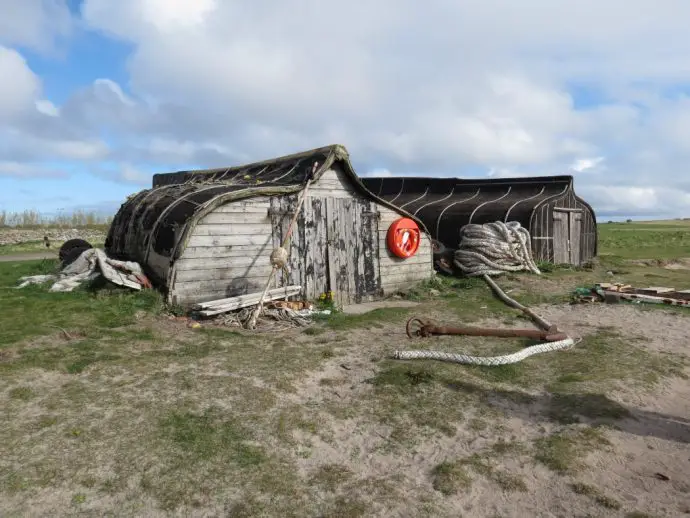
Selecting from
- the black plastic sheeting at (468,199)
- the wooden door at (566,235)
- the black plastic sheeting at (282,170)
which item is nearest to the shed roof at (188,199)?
the black plastic sheeting at (282,170)

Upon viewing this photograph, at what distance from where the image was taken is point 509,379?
25.4ft

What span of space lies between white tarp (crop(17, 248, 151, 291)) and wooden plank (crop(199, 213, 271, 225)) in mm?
2110

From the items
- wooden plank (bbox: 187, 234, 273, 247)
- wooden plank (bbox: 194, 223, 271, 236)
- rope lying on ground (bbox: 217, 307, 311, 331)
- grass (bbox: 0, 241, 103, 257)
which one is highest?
wooden plank (bbox: 194, 223, 271, 236)

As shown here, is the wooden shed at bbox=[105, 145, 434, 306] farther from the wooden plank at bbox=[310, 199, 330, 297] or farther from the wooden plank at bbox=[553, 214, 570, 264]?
the wooden plank at bbox=[553, 214, 570, 264]

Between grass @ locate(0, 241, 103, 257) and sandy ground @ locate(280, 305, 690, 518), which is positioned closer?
sandy ground @ locate(280, 305, 690, 518)

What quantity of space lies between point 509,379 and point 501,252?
1144cm

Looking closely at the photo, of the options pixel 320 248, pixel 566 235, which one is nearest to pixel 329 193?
pixel 320 248

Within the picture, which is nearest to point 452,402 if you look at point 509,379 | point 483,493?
point 509,379

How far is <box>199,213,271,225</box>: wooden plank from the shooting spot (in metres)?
11.6

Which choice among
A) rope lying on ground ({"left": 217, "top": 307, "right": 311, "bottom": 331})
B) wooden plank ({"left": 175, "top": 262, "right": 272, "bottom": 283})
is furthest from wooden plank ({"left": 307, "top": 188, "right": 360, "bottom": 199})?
rope lying on ground ({"left": 217, "top": 307, "right": 311, "bottom": 331})

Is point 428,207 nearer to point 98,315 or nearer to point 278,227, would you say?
point 278,227

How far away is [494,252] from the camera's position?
1848cm

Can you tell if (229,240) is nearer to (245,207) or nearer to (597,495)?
(245,207)

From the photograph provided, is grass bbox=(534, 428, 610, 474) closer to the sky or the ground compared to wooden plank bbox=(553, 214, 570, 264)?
closer to the ground
